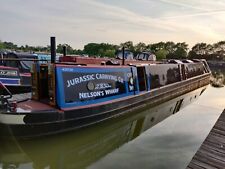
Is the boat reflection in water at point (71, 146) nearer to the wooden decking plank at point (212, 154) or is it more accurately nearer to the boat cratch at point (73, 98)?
the boat cratch at point (73, 98)

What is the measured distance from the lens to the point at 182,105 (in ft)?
43.9

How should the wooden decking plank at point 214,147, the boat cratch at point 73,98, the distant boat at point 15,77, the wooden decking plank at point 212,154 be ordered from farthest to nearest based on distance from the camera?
the distant boat at point 15,77
the boat cratch at point 73,98
the wooden decking plank at point 214,147
the wooden decking plank at point 212,154

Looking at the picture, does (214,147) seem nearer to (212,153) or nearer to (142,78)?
(212,153)

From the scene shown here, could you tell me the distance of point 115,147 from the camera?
25.2 feet

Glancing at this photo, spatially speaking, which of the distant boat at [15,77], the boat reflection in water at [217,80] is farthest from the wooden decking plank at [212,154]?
the boat reflection in water at [217,80]

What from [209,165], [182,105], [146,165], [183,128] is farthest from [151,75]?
[209,165]

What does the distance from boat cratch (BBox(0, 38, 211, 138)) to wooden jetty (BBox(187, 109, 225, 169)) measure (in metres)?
3.46

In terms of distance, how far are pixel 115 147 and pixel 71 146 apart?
1042mm

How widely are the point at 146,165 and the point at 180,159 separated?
859 mm

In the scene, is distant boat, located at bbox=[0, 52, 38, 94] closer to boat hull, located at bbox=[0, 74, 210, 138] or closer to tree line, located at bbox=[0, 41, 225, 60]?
boat hull, located at bbox=[0, 74, 210, 138]

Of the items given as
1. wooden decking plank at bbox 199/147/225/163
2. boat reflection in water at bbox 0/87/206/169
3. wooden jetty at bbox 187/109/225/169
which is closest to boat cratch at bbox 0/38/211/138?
boat reflection in water at bbox 0/87/206/169

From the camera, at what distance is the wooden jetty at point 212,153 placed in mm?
4629

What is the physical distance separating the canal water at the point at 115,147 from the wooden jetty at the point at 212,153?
1.10 metres

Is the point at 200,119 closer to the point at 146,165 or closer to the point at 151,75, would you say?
the point at 151,75
